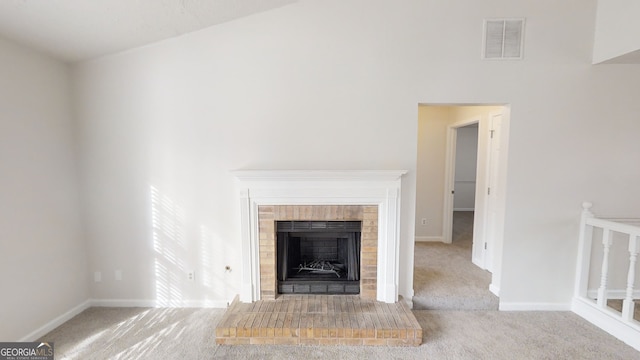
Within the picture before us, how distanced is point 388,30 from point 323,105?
976 mm

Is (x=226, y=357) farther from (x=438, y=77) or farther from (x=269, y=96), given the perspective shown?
(x=438, y=77)

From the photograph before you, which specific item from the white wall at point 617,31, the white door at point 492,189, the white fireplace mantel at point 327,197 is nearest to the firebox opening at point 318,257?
the white fireplace mantel at point 327,197

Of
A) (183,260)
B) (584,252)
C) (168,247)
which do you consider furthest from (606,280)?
(168,247)

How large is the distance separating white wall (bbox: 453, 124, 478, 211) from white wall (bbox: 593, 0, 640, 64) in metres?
4.87

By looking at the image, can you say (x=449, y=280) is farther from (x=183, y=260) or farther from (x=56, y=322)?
A: (x=56, y=322)

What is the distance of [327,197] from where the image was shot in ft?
8.35

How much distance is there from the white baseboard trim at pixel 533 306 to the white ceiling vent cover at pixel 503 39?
253cm

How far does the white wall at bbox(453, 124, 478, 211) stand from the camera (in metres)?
7.28

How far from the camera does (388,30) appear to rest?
259cm

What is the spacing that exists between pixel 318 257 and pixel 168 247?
5.31 feet

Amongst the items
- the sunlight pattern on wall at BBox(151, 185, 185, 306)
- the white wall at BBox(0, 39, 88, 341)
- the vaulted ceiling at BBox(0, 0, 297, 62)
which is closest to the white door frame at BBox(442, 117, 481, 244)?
the vaulted ceiling at BBox(0, 0, 297, 62)

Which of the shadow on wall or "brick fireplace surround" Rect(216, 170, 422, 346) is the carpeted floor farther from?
"brick fireplace surround" Rect(216, 170, 422, 346)

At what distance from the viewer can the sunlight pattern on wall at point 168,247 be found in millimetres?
2744

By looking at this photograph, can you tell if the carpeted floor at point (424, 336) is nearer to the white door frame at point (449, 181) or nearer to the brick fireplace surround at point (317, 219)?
the brick fireplace surround at point (317, 219)
